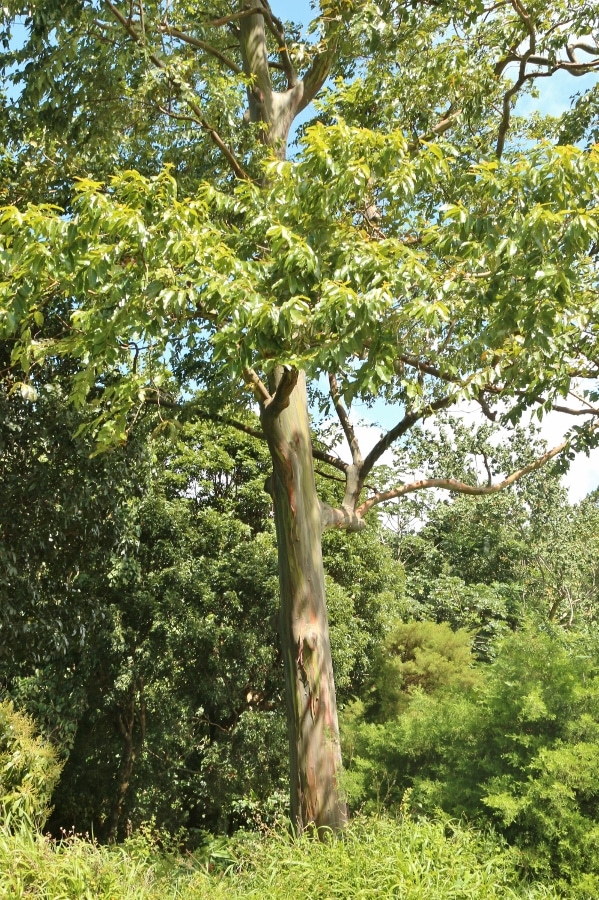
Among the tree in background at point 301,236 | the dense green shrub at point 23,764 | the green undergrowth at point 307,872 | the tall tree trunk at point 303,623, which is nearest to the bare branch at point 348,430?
the tree in background at point 301,236

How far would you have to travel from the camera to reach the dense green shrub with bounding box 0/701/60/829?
709cm

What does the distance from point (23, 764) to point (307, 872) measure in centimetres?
377

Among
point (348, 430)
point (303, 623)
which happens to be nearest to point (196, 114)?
point (348, 430)

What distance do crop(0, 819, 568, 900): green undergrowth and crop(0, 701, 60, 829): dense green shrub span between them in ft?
6.81

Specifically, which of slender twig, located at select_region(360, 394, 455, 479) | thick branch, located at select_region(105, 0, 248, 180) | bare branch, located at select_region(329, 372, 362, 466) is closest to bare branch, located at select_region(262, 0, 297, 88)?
thick branch, located at select_region(105, 0, 248, 180)

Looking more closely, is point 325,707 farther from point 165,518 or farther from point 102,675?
point 102,675

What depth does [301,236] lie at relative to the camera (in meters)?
5.66

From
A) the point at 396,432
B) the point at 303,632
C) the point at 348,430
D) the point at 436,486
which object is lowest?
the point at 303,632

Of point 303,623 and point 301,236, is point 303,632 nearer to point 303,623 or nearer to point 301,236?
point 303,623

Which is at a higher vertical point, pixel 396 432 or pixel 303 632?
pixel 396 432

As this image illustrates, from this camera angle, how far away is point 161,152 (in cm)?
813

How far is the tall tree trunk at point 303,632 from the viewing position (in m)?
6.26

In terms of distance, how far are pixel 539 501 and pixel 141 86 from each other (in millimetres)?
14881

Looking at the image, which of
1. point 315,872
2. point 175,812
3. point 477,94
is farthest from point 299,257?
point 175,812
